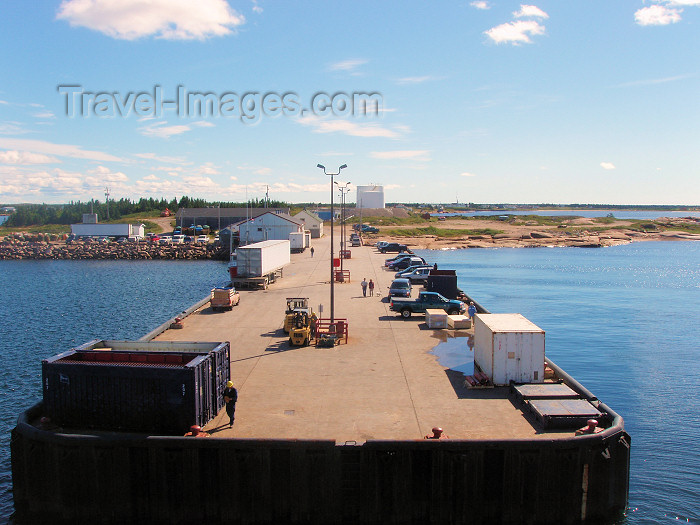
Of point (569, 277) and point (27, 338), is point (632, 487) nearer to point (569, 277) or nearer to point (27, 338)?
point (27, 338)

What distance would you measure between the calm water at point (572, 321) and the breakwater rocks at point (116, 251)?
5353 millimetres

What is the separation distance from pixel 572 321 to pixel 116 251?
85385 mm

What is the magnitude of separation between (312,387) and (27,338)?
2790cm

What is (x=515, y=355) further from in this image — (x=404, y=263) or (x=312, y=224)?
(x=312, y=224)

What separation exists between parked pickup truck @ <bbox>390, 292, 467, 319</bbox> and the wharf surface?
22.4 inches

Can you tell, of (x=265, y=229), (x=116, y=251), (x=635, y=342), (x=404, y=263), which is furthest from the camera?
(x=116, y=251)

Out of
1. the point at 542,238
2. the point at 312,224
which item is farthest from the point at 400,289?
the point at 542,238

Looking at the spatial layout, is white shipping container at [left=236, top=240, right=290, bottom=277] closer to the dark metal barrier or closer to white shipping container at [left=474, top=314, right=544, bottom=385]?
white shipping container at [left=474, top=314, right=544, bottom=385]

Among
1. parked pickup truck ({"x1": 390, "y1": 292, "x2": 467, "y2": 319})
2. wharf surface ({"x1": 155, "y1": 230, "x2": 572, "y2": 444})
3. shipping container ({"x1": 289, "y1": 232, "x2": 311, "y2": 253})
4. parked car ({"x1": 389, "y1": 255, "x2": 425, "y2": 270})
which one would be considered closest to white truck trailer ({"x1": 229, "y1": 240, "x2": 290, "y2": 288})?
wharf surface ({"x1": 155, "y1": 230, "x2": 572, "y2": 444})

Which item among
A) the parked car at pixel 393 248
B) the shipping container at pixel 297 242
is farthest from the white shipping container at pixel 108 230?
the parked car at pixel 393 248

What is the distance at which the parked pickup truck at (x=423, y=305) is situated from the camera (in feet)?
114

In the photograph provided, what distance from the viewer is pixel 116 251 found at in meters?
106

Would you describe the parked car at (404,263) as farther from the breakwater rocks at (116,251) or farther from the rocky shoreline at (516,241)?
the rocky shoreline at (516,241)

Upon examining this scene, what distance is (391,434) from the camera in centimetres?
1695
